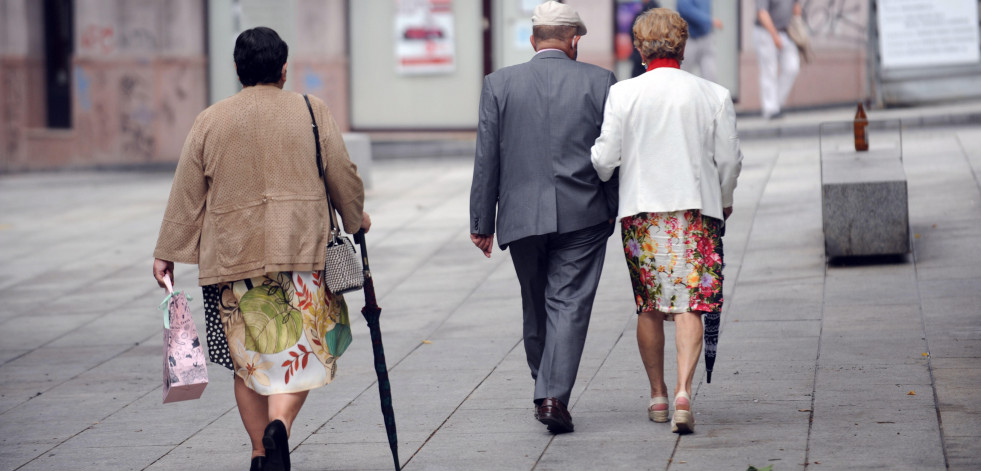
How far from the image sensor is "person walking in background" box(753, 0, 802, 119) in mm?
16391

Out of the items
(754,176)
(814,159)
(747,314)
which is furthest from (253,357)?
(814,159)

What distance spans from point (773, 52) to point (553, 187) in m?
11.9

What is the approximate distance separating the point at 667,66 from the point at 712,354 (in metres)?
1.15

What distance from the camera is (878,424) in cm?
502

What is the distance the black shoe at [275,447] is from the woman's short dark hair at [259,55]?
1185mm

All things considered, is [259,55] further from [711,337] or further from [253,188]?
[711,337]

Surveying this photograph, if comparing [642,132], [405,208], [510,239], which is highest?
[642,132]

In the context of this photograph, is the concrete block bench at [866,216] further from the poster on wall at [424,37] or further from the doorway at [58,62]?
the doorway at [58,62]

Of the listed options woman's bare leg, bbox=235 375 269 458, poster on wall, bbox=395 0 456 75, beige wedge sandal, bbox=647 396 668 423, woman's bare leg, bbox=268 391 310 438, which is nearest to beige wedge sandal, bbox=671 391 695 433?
beige wedge sandal, bbox=647 396 668 423

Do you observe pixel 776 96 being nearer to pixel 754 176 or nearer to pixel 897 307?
pixel 754 176

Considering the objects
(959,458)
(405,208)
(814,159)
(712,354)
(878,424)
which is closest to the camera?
(959,458)

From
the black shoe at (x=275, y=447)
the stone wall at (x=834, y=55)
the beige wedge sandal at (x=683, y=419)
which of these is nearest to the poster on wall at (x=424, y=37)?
the stone wall at (x=834, y=55)

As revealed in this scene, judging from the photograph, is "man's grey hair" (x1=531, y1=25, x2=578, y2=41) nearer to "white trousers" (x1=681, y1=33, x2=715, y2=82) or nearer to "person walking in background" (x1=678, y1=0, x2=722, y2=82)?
"person walking in background" (x1=678, y1=0, x2=722, y2=82)

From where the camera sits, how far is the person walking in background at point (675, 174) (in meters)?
5.07
